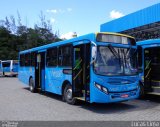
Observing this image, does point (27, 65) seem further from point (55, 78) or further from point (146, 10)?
point (146, 10)

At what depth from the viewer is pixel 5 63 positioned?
140ft

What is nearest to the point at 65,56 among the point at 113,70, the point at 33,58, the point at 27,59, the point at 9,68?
the point at 113,70

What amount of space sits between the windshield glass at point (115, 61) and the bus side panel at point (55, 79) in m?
2.26

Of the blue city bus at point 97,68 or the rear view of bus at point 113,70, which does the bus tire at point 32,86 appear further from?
the rear view of bus at point 113,70

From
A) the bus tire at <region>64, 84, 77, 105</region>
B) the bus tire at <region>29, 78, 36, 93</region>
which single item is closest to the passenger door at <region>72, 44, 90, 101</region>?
the bus tire at <region>64, 84, 77, 105</region>

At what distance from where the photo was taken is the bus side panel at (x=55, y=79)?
13.1 metres

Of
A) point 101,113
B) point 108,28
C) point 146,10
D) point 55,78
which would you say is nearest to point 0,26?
point 108,28

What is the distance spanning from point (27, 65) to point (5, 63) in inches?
960

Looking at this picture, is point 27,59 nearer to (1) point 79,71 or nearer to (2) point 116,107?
(1) point 79,71

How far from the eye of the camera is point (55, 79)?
1412 cm

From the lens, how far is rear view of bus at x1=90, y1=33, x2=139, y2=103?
406 inches

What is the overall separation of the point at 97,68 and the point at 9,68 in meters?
33.6

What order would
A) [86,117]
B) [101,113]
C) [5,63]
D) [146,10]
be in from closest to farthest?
1. [86,117]
2. [101,113]
3. [146,10]
4. [5,63]

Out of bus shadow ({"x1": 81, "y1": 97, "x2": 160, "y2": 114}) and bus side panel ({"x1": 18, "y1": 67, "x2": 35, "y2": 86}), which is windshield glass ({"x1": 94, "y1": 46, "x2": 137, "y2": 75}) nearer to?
bus shadow ({"x1": 81, "y1": 97, "x2": 160, "y2": 114})
